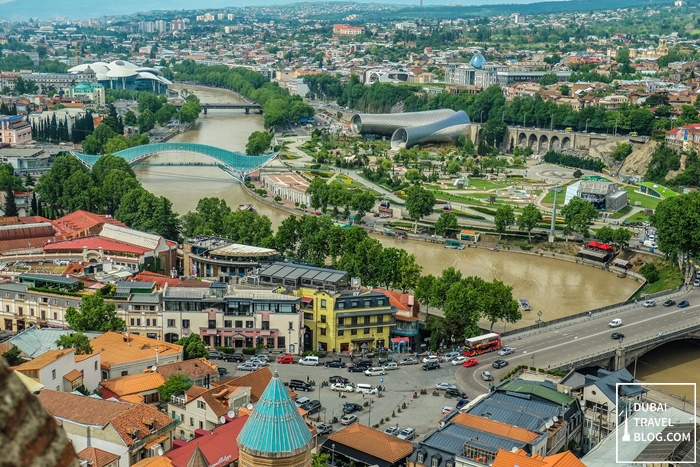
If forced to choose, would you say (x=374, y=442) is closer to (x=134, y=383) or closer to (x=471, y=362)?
(x=134, y=383)

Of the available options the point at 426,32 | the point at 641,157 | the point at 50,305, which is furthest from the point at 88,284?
the point at 426,32

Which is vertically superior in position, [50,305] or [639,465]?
[639,465]

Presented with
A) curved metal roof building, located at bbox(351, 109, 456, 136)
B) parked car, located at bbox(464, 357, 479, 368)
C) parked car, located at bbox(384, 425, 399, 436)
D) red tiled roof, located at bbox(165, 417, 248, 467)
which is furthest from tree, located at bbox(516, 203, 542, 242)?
curved metal roof building, located at bbox(351, 109, 456, 136)

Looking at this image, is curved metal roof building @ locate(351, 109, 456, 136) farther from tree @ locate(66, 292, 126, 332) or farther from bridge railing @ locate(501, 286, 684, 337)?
tree @ locate(66, 292, 126, 332)

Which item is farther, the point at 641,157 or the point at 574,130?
the point at 574,130

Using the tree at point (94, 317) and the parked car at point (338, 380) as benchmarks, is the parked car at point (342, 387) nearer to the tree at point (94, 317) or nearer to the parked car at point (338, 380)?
the parked car at point (338, 380)

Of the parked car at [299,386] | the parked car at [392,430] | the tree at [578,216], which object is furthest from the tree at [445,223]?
the parked car at [392,430]

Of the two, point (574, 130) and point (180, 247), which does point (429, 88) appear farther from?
point (180, 247)

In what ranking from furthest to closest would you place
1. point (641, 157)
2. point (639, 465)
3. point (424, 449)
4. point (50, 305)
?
point (641, 157) → point (50, 305) → point (424, 449) → point (639, 465)
